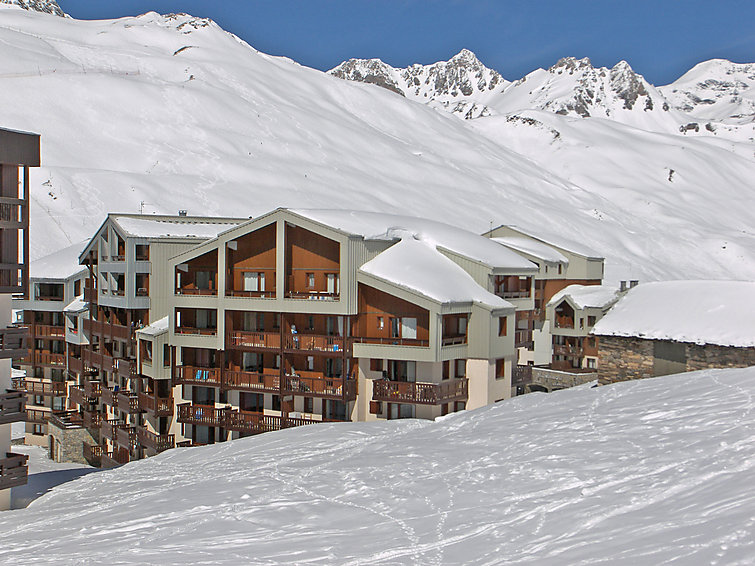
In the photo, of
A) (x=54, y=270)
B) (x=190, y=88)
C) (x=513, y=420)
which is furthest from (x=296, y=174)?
(x=513, y=420)

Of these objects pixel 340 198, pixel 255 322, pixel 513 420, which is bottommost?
pixel 513 420

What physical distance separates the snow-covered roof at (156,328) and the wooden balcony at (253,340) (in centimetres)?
366

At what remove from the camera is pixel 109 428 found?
1567 inches

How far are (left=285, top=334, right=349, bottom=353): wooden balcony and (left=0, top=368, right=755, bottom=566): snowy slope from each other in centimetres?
876

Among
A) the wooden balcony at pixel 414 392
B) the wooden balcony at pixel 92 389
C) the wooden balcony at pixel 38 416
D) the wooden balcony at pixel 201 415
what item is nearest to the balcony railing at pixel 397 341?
the wooden balcony at pixel 414 392

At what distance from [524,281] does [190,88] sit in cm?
10263

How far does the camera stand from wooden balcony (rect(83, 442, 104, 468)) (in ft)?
138

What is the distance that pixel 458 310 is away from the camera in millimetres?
33094

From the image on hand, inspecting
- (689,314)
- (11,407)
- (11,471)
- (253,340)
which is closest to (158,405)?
(253,340)

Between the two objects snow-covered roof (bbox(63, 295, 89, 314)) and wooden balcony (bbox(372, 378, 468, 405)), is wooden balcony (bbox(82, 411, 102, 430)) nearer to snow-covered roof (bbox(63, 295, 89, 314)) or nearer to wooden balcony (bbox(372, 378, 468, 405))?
snow-covered roof (bbox(63, 295, 89, 314))

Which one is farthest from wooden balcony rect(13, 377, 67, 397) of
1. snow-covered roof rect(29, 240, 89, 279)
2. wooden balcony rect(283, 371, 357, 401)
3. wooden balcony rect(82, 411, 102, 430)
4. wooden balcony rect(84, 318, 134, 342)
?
wooden balcony rect(283, 371, 357, 401)

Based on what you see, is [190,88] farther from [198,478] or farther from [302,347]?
[198,478]

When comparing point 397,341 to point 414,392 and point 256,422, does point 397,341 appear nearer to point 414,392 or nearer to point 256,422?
point 414,392

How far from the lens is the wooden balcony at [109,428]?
39366 mm
